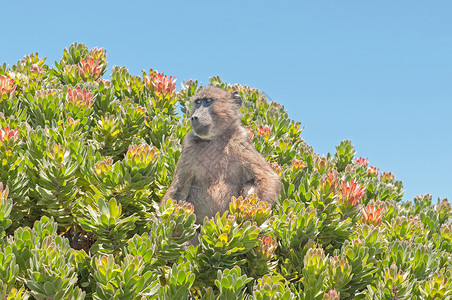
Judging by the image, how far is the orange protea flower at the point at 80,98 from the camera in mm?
6487

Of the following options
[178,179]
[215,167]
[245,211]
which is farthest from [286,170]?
[245,211]

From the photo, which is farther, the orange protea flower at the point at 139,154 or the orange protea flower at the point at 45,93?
the orange protea flower at the point at 45,93

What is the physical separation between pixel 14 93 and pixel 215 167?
10.1ft

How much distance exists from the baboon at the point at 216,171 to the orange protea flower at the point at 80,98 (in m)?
1.36

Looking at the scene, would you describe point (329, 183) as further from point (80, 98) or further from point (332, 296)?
point (80, 98)

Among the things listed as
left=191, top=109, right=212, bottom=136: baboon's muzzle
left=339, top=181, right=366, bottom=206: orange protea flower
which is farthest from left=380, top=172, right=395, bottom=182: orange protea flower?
left=191, top=109, right=212, bottom=136: baboon's muzzle

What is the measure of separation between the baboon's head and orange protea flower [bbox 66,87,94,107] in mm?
1346

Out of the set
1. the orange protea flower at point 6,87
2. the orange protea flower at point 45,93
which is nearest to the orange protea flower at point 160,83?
the orange protea flower at point 45,93

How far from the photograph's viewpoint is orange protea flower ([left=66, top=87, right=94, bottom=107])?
649 centimetres

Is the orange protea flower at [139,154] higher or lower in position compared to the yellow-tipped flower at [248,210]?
higher

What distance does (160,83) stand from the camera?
25.2 ft

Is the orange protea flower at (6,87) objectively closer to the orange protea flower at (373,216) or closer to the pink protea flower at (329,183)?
the pink protea flower at (329,183)

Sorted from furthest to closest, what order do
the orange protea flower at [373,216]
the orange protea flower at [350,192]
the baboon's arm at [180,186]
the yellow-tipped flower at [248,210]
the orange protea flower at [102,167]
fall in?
the orange protea flower at [373,216], the baboon's arm at [180,186], the orange protea flower at [350,192], the orange protea flower at [102,167], the yellow-tipped flower at [248,210]

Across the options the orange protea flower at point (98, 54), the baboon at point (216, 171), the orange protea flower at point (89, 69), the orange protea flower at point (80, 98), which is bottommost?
the baboon at point (216, 171)
